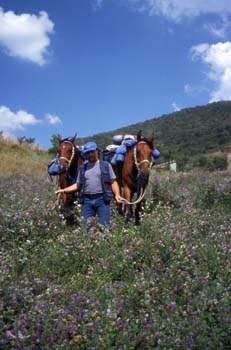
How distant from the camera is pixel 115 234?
287 inches

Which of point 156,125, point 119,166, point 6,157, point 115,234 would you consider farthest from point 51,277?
point 156,125

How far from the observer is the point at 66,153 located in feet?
33.1

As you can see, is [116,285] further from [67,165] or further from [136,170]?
[136,170]

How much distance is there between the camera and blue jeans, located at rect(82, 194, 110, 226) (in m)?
8.79

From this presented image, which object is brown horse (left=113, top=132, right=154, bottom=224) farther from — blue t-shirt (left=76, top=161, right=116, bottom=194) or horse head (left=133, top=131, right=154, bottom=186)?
blue t-shirt (left=76, top=161, right=116, bottom=194)

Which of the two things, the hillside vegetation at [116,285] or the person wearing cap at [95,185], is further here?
the person wearing cap at [95,185]

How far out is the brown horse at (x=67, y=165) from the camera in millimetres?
9969

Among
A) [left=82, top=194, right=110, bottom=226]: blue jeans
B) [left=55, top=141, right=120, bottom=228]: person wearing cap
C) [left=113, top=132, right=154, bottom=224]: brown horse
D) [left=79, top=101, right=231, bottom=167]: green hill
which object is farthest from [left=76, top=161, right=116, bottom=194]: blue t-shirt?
[left=79, top=101, right=231, bottom=167]: green hill

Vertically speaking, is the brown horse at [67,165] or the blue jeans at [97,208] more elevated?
the brown horse at [67,165]

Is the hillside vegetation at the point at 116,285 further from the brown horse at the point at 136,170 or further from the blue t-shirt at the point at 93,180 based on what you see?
the brown horse at the point at 136,170

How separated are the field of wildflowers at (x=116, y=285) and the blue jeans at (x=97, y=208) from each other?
22 centimetres

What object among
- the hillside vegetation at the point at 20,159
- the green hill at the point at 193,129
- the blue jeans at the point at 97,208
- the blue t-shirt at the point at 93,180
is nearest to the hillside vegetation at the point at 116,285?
the blue jeans at the point at 97,208

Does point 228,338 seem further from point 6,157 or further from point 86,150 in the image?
point 6,157

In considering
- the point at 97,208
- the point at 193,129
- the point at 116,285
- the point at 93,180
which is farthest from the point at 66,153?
the point at 193,129
